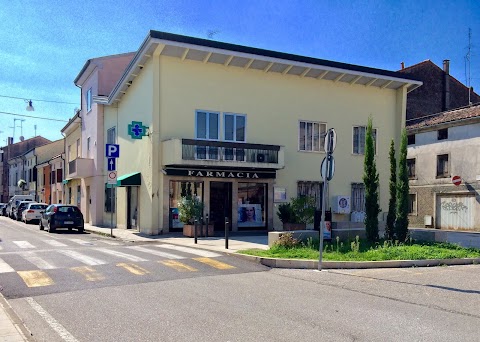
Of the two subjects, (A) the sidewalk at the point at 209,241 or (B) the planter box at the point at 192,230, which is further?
(B) the planter box at the point at 192,230

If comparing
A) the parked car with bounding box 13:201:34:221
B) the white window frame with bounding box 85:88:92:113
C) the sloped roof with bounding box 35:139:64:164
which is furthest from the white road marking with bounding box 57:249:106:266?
the sloped roof with bounding box 35:139:64:164

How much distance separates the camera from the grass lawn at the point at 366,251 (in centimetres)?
1134

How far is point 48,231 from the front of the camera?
2330 centimetres

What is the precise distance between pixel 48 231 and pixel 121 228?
3.57 m

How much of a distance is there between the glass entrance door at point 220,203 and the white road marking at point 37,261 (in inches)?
346

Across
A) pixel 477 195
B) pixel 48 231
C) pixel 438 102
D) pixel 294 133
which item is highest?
pixel 438 102

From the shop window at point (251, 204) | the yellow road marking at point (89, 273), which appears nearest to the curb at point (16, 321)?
the yellow road marking at point (89, 273)

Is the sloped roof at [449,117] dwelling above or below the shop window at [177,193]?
above

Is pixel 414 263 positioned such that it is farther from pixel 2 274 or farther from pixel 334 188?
pixel 334 188

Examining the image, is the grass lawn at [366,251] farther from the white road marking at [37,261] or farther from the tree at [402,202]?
the white road marking at [37,261]

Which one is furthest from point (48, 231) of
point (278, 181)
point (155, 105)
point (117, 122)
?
point (278, 181)

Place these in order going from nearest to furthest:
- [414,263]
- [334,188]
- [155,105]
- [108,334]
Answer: [108,334]
[414,263]
[155,105]
[334,188]

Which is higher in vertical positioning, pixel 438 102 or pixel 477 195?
pixel 438 102

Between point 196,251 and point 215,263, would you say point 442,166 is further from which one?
point 215,263
